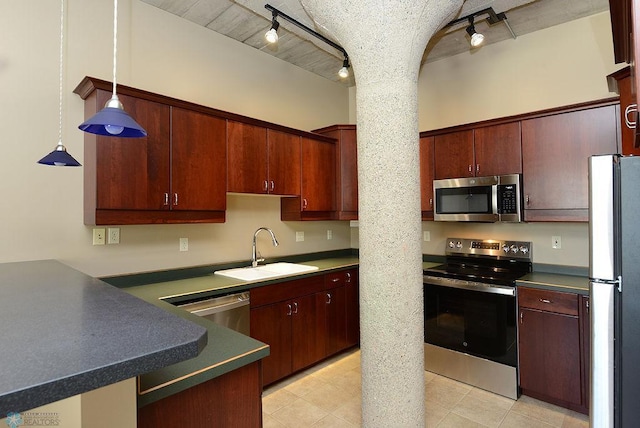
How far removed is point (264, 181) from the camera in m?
3.12

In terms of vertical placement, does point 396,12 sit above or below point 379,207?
above

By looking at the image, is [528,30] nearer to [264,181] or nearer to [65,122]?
[264,181]

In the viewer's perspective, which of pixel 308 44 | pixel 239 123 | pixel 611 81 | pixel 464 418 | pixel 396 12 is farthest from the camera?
pixel 308 44

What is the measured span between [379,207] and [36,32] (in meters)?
2.44

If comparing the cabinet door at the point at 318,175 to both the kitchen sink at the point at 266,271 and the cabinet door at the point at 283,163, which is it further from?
the kitchen sink at the point at 266,271

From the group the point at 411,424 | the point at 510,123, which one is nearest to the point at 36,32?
the point at 411,424

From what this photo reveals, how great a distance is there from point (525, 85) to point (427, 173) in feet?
3.86

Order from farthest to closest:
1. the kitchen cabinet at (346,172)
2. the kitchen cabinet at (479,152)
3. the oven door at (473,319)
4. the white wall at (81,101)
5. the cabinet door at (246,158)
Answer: the kitchen cabinet at (346,172)
the kitchen cabinet at (479,152)
the cabinet door at (246,158)
the oven door at (473,319)
the white wall at (81,101)

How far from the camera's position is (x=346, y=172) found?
379 cm

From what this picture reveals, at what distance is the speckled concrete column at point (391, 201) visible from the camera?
78.9 inches

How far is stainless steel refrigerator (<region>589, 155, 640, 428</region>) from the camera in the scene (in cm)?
117

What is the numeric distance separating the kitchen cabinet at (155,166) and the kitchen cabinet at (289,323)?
0.77m

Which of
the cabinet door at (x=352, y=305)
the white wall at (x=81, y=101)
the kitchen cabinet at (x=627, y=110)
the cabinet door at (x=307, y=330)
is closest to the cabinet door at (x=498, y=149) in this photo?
the kitchen cabinet at (x=627, y=110)

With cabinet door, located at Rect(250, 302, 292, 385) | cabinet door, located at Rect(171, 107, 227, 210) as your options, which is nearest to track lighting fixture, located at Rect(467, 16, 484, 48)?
cabinet door, located at Rect(171, 107, 227, 210)
